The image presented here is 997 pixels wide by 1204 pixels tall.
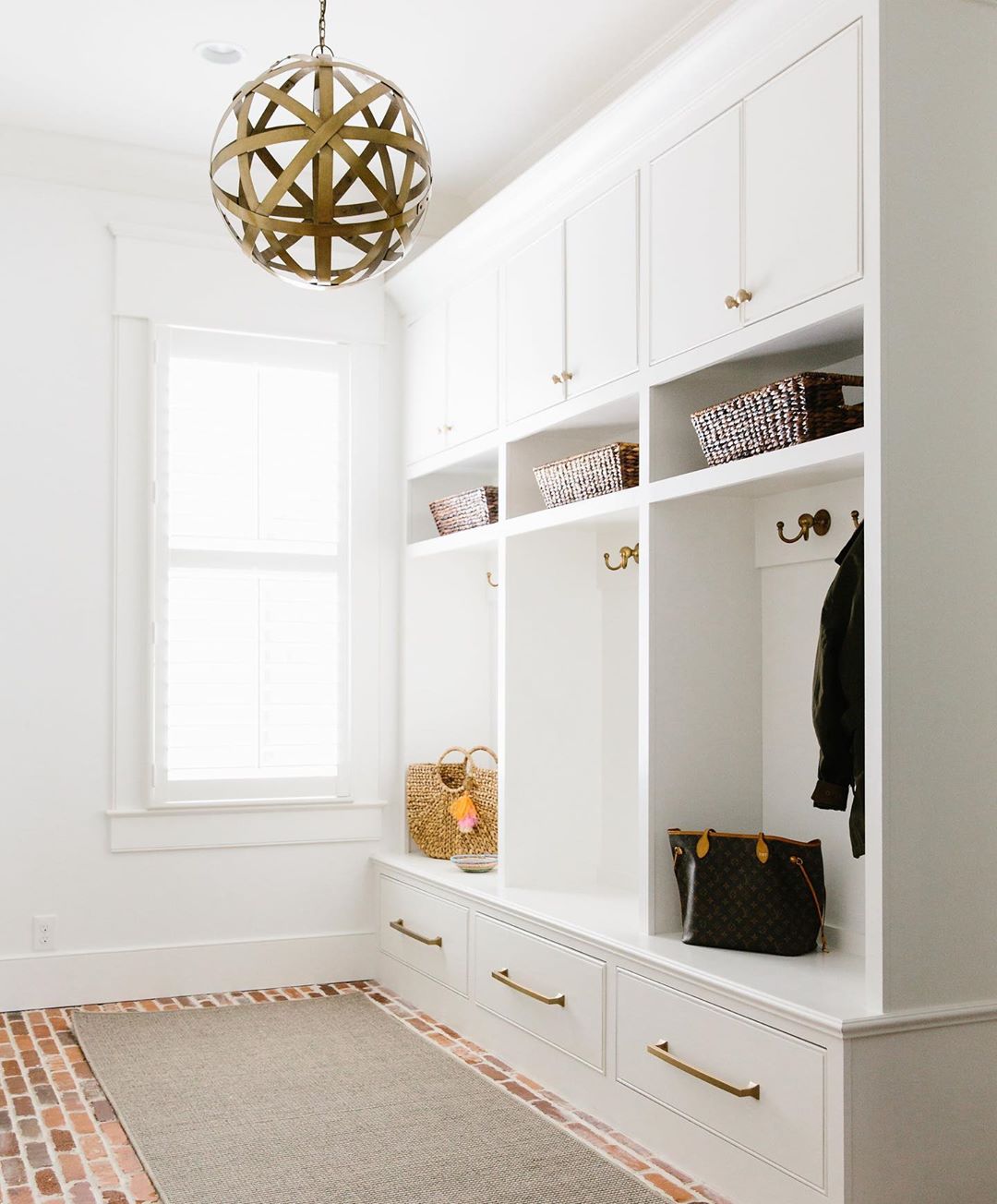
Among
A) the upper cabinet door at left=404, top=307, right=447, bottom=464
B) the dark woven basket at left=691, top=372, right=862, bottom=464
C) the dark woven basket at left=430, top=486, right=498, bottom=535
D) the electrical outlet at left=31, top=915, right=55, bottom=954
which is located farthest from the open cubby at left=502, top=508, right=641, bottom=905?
the electrical outlet at left=31, top=915, right=55, bottom=954

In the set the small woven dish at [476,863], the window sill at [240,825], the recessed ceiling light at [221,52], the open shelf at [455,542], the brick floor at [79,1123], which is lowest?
the brick floor at [79,1123]

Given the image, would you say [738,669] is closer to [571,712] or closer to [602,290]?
[571,712]

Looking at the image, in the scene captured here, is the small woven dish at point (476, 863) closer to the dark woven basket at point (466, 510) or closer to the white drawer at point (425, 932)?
the white drawer at point (425, 932)

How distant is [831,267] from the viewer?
254 centimetres

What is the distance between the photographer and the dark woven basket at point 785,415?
105 inches

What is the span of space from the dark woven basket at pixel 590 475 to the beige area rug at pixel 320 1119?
1.65m

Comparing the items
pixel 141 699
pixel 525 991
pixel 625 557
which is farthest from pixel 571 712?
pixel 141 699

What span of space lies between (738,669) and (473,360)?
61.1 inches

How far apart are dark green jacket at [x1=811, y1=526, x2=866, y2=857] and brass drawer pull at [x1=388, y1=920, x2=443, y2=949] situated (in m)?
1.70

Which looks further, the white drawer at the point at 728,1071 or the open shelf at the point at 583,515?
the open shelf at the point at 583,515

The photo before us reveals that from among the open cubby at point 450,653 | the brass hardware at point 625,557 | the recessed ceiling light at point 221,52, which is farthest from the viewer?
the open cubby at point 450,653

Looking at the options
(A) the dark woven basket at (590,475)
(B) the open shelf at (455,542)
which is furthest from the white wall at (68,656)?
(A) the dark woven basket at (590,475)

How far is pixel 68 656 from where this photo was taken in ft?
13.7

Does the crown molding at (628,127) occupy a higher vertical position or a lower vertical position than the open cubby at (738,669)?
higher
